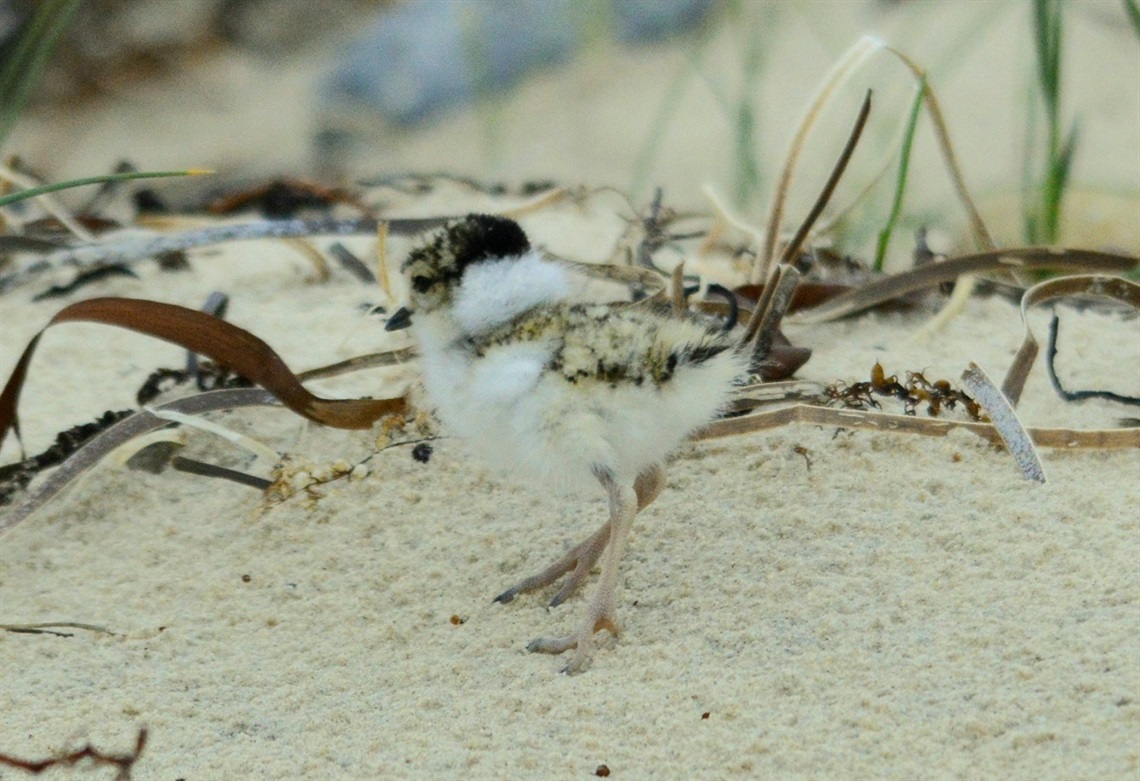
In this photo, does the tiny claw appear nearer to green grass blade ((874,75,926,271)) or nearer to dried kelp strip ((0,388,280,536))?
dried kelp strip ((0,388,280,536))

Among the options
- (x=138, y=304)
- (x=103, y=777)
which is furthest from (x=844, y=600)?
(x=138, y=304)

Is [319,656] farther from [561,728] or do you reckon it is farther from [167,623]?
[561,728]

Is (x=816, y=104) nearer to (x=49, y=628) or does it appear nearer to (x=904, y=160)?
(x=904, y=160)

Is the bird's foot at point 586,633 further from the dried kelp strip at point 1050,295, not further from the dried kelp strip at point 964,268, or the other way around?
the dried kelp strip at point 964,268

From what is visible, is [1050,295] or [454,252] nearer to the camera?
[454,252]

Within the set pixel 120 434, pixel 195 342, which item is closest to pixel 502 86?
pixel 195 342
